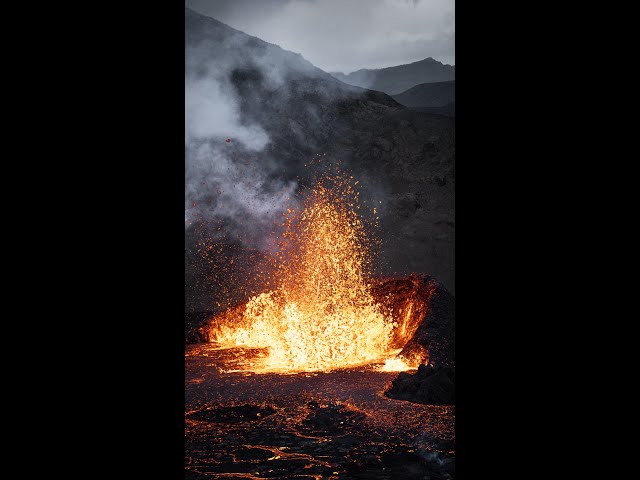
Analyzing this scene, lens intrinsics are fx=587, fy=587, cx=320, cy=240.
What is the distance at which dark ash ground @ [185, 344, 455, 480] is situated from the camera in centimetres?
550

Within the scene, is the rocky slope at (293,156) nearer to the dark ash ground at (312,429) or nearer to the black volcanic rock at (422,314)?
the black volcanic rock at (422,314)

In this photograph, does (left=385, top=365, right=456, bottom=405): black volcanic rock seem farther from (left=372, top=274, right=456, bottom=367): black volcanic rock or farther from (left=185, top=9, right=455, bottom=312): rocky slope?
(left=185, top=9, right=455, bottom=312): rocky slope

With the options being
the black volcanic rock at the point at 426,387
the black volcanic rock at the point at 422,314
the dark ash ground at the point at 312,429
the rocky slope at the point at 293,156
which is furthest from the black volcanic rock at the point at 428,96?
the dark ash ground at the point at 312,429

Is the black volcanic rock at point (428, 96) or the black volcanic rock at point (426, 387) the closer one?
the black volcanic rock at point (426, 387)

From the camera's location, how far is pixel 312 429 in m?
6.70

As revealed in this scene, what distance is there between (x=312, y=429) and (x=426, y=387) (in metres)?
1.92

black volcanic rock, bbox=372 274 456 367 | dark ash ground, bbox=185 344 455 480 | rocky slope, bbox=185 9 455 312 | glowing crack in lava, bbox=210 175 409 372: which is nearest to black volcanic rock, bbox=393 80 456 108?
rocky slope, bbox=185 9 455 312

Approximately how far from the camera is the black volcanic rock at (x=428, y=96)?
8238 cm

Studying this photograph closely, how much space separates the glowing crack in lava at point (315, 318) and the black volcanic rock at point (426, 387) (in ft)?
5.37

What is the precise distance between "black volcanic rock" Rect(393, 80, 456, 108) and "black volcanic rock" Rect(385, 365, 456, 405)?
7624cm
